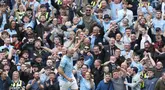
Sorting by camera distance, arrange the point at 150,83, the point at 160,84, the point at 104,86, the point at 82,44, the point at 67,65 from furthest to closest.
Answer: the point at 82,44 → the point at 150,83 → the point at 104,86 → the point at 160,84 → the point at 67,65

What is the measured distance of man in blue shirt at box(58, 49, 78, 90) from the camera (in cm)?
3078

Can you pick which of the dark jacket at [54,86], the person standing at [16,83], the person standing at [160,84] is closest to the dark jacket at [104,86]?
the dark jacket at [54,86]

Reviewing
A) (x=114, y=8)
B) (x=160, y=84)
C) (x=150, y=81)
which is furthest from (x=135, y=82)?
(x=114, y=8)

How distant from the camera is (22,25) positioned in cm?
3488

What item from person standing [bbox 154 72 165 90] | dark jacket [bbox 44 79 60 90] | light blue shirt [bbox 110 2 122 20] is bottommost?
person standing [bbox 154 72 165 90]

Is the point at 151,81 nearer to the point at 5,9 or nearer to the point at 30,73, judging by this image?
the point at 30,73

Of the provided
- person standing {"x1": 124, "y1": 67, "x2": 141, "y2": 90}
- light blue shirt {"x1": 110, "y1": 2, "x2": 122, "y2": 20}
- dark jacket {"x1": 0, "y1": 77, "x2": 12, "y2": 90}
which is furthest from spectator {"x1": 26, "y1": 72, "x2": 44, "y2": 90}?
light blue shirt {"x1": 110, "y1": 2, "x2": 122, "y2": 20}

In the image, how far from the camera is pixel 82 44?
33.5m

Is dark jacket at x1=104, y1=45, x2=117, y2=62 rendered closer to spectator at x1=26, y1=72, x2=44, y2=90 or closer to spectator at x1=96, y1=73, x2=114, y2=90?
spectator at x1=96, y1=73, x2=114, y2=90

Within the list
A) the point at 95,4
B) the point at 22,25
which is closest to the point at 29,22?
the point at 22,25

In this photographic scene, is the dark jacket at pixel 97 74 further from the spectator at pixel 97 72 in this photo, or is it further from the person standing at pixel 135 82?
the person standing at pixel 135 82

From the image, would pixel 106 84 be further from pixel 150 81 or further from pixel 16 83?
pixel 16 83

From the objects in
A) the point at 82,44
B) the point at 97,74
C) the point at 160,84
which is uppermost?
the point at 82,44

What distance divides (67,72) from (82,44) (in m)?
2.78
